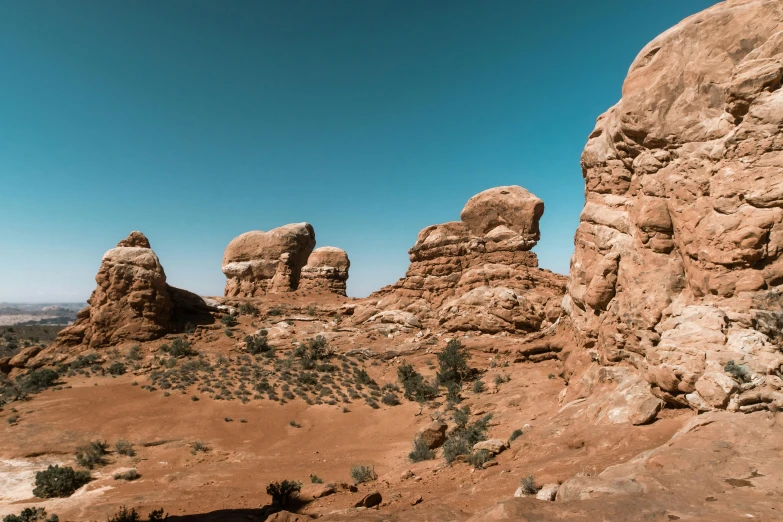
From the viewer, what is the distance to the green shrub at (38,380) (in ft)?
69.1

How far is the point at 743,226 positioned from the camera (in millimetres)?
8578

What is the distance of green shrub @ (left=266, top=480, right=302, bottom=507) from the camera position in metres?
9.70

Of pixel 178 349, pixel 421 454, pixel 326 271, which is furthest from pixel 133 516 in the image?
pixel 326 271

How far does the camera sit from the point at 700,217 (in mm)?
9531

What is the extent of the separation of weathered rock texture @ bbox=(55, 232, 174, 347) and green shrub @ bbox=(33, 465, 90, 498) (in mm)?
16880

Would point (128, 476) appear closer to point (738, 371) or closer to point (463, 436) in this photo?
point (463, 436)

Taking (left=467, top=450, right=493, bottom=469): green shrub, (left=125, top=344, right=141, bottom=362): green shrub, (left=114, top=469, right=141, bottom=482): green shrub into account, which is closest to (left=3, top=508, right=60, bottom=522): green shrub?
(left=114, top=469, right=141, bottom=482): green shrub

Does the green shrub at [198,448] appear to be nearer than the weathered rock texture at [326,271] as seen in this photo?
Yes

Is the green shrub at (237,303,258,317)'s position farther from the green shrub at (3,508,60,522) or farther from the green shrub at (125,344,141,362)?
the green shrub at (3,508,60,522)

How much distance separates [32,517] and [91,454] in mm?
4533

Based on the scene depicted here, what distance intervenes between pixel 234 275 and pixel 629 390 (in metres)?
38.2

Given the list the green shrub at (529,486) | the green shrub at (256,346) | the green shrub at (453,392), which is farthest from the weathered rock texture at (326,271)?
the green shrub at (529,486)

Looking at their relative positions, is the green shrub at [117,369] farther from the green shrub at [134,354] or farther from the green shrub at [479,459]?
the green shrub at [479,459]

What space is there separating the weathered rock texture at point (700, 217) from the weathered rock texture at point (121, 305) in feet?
90.6
